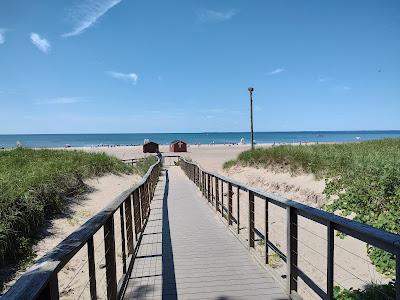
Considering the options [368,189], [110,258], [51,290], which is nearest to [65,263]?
[51,290]

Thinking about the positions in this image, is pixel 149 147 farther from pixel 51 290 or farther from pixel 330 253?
pixel 51 290

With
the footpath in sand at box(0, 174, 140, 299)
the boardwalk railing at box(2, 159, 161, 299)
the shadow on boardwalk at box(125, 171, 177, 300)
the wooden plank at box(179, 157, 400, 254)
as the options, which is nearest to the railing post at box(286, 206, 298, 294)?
the wooden plank at box(179, 157, 400, 254)

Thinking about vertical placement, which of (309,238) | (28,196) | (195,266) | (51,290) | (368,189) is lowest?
(309,238)

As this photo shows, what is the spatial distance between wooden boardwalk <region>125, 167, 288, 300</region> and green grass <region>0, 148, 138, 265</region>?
261cm

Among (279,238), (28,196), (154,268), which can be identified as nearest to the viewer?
(154,268)

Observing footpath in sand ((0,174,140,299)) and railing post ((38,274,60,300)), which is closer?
railing post ((38,274,60,300))

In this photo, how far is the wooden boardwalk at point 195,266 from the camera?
436 centimetres

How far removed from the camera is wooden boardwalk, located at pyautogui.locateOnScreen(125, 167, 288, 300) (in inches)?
172

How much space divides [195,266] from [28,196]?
533 cm

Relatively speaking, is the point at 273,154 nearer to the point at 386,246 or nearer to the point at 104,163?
the point at 104,163

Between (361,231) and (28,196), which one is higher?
(361,231)

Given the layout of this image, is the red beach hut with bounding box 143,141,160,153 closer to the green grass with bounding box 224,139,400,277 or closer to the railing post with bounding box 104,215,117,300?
the green grass with bounding box 224,139,400,277

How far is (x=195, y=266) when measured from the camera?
5375 mm

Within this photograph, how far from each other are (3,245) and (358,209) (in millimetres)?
6930
